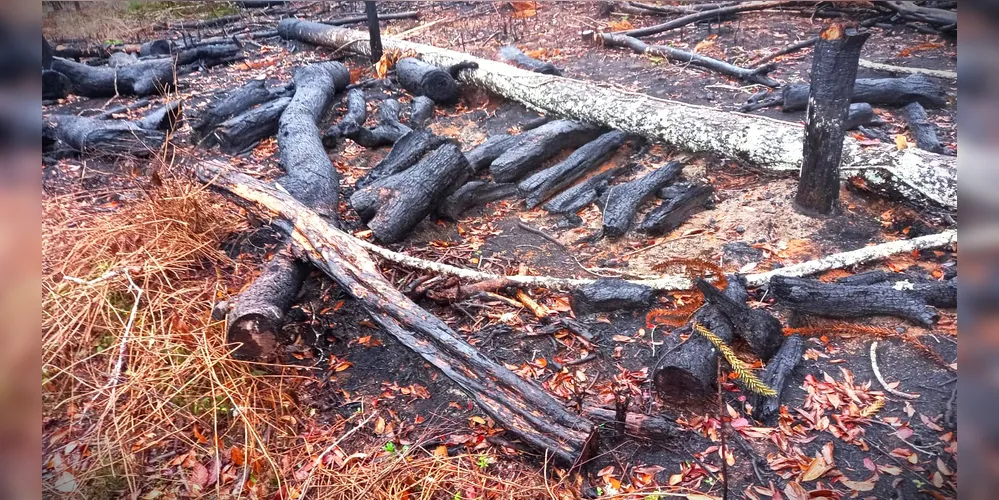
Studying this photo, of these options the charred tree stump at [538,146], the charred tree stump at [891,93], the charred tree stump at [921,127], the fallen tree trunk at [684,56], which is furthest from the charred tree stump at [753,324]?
the fallen tree trunk at [684,56]

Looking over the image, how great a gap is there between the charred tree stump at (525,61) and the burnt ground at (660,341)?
1.02 metres

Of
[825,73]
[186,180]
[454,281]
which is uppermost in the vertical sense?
[825,73]

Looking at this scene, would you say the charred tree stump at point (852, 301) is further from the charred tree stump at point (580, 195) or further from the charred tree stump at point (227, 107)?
the charred tree stump at point (227, 107)

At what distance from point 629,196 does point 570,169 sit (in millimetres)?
812

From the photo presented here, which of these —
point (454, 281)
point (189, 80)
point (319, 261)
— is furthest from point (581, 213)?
point (189, 80)

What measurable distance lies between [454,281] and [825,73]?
3.03 m

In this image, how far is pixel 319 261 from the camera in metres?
3.75

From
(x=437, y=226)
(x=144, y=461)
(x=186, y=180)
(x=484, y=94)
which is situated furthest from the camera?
(x=484, y=94)

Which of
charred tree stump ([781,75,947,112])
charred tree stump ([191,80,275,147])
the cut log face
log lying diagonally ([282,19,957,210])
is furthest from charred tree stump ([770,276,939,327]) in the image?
charred tree stump ([191,80,275,147])

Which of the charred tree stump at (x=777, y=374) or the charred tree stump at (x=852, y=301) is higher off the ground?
the charred tree stump at (x=852, y=301)

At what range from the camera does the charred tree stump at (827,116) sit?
3926 millimetres

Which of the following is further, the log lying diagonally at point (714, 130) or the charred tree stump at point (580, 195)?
the charred tree stump at point (580, 195)

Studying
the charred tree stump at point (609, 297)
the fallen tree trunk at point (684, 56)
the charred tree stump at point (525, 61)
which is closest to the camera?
the charred tree stump at point (609, 297)
